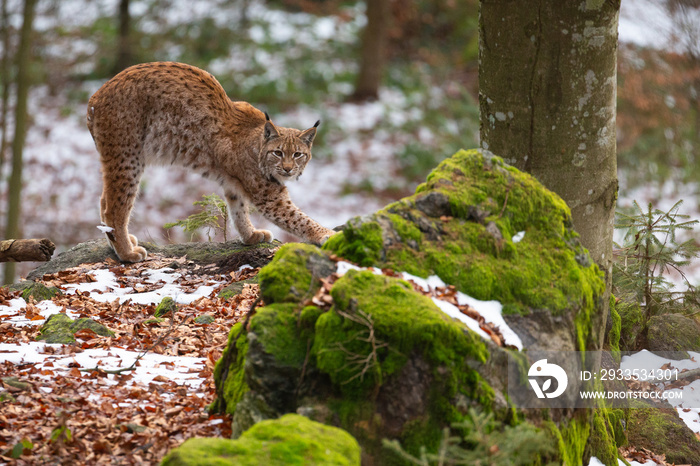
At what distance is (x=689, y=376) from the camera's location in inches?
219

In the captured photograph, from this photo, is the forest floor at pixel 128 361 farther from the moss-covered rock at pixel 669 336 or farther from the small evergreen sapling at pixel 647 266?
the small evergreen sapling at pixel 647 266

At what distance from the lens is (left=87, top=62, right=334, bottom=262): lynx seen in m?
6.55

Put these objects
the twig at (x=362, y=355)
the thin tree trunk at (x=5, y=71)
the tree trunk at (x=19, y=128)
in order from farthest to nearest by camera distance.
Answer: the thin tree trunk at (x=5, y=71), the tree trunk at (x=19, y=128), the twig at (x=362, y=355)

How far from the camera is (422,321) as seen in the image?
9.89 ft

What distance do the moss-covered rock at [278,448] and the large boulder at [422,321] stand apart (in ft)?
0.81

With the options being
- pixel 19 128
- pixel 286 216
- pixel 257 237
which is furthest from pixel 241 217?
pixel 19 128

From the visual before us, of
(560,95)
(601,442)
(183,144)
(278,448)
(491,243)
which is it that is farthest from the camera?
(183,144)

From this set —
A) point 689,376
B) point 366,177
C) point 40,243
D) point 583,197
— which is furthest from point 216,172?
point 366,177

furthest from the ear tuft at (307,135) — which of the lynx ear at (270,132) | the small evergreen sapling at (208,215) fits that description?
the small evergreen sapling at (208,215)

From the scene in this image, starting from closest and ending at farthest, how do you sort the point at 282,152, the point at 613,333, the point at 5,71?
1. the point at 613,333
2. the point at 282,152
3. the point at 5,71

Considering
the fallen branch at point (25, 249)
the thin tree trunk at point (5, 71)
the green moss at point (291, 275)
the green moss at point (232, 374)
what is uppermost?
the thin tree trunk at point (5, 71)

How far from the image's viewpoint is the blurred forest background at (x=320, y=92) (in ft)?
40.5

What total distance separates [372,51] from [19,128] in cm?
770

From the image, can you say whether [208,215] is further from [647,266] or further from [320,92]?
[320,92]
